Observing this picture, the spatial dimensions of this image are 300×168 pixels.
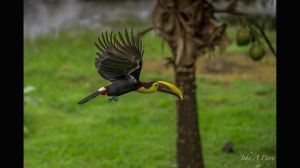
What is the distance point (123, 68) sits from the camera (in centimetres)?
171

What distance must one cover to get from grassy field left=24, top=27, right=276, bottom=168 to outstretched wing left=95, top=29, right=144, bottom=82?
3.59 metres

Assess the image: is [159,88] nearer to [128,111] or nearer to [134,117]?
[134,117]

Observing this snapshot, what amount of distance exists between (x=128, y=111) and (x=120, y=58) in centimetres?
641

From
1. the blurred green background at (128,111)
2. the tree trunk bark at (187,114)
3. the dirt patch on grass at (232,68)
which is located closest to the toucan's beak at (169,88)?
the blurred green background at (128,111)

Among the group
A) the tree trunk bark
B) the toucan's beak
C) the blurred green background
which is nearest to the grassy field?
the blurred green background

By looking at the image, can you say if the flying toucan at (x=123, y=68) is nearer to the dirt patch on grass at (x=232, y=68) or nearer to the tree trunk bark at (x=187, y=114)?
the tree trunk bark at (x=187, y=114)

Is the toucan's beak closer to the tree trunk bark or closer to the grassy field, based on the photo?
the tree trunk bark

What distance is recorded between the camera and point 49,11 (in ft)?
41.7

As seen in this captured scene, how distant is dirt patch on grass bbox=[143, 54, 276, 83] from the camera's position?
953cm

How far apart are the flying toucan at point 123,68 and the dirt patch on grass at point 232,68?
7780 millimetres

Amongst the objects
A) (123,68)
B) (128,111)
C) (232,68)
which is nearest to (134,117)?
(128,111)

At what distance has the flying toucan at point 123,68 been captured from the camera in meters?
1.68
